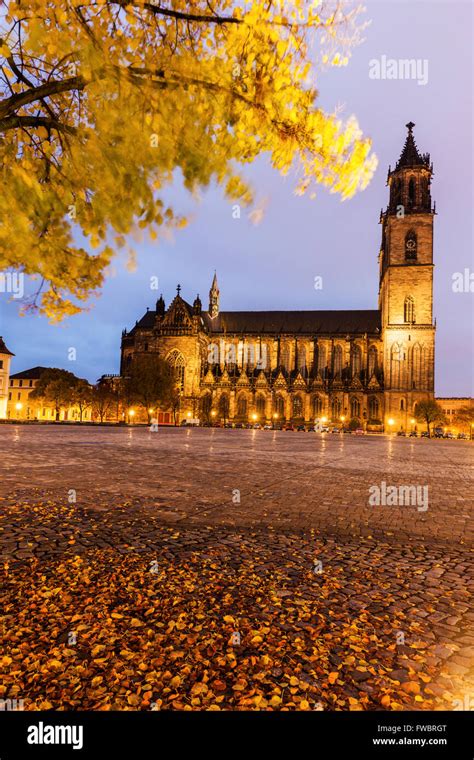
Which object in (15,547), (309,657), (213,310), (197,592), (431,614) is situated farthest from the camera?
(213,310)

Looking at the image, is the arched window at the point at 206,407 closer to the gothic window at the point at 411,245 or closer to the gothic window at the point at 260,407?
the gothic window at the point at 260,407

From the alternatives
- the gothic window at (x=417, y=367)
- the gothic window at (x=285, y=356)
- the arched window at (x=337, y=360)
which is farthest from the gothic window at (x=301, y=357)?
the gothic window at (x=417, y=367)

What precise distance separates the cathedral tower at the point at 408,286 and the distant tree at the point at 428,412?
8.44 ft

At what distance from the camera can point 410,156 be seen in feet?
237

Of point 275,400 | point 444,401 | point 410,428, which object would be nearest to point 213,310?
point 275,400

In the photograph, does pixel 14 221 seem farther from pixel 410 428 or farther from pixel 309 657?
pixel 410 428

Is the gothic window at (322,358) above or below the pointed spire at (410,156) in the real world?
below

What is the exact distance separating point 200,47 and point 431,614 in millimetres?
5945

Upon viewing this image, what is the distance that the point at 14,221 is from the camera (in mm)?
4582

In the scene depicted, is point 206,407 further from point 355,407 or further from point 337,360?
point 337,360

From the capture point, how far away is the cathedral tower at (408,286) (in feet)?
229

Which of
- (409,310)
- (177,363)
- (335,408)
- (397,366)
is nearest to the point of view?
(397,366)

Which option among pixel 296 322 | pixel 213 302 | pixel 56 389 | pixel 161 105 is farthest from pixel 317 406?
pixel 161 105

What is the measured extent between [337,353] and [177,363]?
1208 inches
